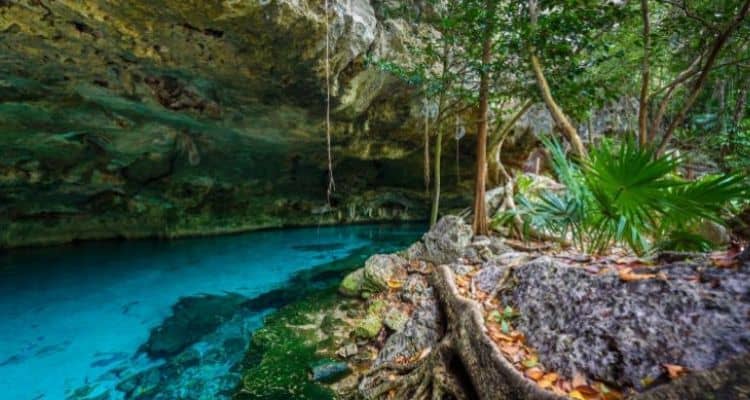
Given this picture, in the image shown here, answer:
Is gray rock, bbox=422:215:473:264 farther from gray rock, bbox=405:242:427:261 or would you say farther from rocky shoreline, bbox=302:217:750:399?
rocky shoreline, bbox=302:217:750:399

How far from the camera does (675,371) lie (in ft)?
4.47

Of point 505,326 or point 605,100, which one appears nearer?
point 505,326

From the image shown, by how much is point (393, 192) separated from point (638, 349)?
13.4 metres

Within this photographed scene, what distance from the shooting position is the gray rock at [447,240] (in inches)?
225

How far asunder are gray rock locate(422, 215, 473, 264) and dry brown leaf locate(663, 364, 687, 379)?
4.17 meters

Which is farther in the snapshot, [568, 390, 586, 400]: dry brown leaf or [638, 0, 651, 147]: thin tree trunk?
[638, 0, 651, 147]: thin tree trunk

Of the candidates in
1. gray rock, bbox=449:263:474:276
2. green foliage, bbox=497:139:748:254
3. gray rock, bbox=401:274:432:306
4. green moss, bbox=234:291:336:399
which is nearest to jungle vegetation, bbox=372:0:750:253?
green foliage, bbox=497:139:748:254

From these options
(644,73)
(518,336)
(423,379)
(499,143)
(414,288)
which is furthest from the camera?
(499,143)

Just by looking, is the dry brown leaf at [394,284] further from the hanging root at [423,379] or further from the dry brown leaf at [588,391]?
the dry brown leaf at [588,391]

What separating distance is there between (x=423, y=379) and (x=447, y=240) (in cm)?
348

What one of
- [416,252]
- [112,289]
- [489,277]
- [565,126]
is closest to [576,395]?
[489,277]

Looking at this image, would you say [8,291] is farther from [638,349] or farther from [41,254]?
[638,349]

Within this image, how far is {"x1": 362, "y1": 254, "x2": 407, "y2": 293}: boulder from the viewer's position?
18.3 ft

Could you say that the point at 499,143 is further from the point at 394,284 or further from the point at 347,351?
the point at 347,351
